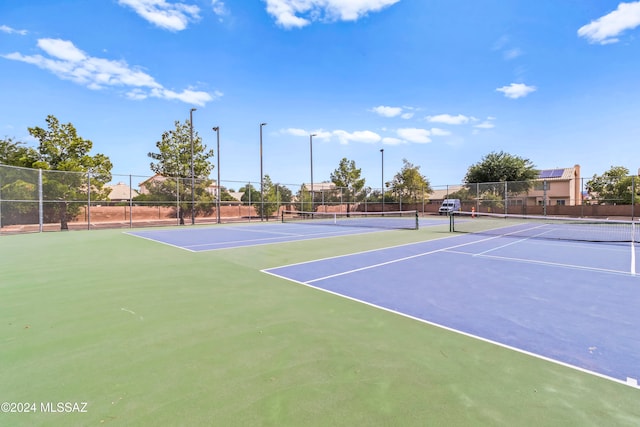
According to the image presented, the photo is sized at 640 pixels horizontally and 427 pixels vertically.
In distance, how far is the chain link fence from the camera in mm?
15938

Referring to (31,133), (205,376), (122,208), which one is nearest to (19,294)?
(205,376)

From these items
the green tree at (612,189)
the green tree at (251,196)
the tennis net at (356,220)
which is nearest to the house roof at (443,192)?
the tennis net at (356,220)

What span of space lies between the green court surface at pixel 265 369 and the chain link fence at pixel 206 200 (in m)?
15.2

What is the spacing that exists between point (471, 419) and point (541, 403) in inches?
23.7

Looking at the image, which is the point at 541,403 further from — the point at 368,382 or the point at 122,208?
the point at 122,208

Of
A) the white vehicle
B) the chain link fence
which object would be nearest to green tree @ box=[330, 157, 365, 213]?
the chain link fence

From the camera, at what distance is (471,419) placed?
77.7 inches

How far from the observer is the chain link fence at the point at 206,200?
15.9m

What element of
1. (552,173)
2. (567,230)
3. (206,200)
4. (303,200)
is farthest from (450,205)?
(552,173)

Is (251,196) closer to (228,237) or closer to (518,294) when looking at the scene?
(228,237)

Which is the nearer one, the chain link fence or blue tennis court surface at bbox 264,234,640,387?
blue tennis court surface at bbox 264,234,640,387

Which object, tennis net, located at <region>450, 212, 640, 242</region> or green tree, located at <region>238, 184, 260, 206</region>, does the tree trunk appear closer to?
green tree, located at <region>238, 184, 260, 206</region>

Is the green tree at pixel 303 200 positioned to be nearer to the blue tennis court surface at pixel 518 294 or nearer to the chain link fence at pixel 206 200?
the chain link fence at pixel 206 200

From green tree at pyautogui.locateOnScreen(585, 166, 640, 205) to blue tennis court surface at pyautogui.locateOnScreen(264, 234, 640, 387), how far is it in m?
20.8
